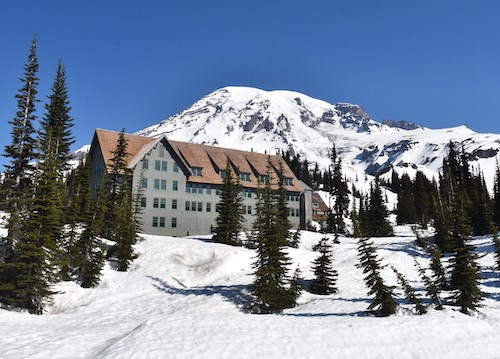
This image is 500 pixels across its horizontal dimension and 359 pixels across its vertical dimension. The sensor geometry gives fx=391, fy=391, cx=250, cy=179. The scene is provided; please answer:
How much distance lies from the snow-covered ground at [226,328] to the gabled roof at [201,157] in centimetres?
2439

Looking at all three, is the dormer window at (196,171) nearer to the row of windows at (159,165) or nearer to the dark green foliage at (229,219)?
the row of windows at (159,165)

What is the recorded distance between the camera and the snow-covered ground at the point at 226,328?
44.3ft

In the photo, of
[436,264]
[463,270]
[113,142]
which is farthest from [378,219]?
[113,142]

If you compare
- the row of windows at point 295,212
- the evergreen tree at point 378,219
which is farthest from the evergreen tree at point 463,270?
the row of windows at point 295,212

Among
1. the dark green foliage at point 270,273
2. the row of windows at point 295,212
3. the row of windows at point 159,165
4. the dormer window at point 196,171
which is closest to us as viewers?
the dark green foliage at point 270,273

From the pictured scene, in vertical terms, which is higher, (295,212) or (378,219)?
(295,212)

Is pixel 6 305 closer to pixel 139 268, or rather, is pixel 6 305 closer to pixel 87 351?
pixel 139 268

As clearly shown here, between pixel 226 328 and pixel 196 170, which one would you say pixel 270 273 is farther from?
pixel 196 170

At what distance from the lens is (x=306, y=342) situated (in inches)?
562

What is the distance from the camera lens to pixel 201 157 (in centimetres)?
6056

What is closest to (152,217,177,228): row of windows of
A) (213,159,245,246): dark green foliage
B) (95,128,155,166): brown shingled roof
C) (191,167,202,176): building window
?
(191,167,202,176): building window

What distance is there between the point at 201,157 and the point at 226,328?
153ft

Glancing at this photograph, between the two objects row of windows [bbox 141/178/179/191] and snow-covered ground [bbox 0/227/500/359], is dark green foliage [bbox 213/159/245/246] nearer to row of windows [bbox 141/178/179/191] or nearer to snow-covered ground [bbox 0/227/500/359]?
snow-covered ground [bbox 0/227/500/359]

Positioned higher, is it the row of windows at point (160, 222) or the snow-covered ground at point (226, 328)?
the row of windows at point (160, 222)
